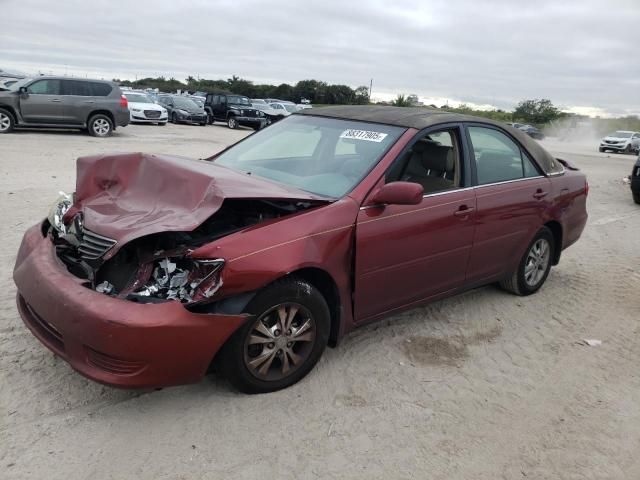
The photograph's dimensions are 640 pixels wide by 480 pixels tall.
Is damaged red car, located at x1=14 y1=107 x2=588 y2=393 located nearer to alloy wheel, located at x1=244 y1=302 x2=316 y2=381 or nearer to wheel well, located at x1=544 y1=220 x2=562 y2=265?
alloy wheel, located at x1=244 y1=302 x2=316 y2=381

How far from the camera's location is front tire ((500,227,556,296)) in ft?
16.3

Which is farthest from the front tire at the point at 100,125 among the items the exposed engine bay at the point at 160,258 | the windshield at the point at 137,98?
the exposed engine bay at the point at 160,258

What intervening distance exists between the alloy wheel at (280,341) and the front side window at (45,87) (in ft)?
49.4

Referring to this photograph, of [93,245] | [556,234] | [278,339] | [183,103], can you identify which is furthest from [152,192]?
[183,103]

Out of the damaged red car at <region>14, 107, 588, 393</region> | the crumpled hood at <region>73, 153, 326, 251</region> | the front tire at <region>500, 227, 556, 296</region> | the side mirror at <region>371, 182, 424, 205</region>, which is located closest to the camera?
the damaged red car at <region>14, 107, 588, 393</region>

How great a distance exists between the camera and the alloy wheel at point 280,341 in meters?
3.04

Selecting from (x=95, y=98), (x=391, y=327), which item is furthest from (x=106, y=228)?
(x=95, y=98)

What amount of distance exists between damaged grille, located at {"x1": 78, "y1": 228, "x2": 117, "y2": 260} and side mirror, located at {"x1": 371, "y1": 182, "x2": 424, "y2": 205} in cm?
159

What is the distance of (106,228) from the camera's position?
2.99 metres

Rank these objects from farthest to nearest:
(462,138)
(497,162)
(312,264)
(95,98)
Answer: (95,98) < (497,162) < (462,138) < (312,264)

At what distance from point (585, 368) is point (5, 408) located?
3652mm

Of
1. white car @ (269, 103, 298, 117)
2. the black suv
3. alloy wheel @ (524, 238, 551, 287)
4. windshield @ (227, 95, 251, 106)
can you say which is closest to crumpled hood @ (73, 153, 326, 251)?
alloy wheel @ (524, 238, 551, 287)

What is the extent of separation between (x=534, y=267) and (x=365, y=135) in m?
2.29

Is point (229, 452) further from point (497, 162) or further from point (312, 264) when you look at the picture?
point (497, 162)
